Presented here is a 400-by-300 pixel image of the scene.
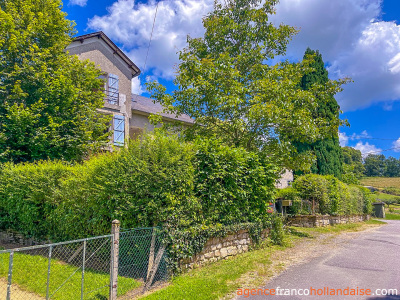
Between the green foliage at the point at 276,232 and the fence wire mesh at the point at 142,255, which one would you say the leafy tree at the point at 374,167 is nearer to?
the green foliage at the point at 276,232

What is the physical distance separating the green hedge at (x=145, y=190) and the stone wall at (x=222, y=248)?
0.46 meters

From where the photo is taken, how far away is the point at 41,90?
1218 centimetres

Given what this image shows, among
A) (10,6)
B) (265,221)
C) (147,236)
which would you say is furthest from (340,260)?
(10,6)

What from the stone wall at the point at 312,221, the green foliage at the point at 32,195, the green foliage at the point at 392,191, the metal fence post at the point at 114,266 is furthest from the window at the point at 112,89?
the green foliage at the point at 392,191

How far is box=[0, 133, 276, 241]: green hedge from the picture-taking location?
6207mm

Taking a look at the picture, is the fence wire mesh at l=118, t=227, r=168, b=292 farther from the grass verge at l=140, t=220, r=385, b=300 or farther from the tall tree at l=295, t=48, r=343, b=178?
the tall tree at l=295, t=48, r=343, b=178

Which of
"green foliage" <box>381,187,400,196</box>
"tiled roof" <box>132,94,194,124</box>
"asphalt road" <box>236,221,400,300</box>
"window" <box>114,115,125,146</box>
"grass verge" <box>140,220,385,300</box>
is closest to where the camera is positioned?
"grass verge" <box>140,220,385,300</box>

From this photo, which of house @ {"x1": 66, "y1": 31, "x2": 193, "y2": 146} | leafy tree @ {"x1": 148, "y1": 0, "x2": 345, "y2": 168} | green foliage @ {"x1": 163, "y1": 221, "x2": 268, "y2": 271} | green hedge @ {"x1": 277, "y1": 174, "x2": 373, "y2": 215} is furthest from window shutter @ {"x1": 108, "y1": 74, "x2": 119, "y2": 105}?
green foliage @ {"x1": 163, "y1": 221, "x2": 268, "y2": 271}

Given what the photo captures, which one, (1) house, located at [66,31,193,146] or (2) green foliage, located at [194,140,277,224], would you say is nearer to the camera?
(2) green foliage, located at [194,140,277,224]

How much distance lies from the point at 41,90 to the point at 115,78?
21.5 feet

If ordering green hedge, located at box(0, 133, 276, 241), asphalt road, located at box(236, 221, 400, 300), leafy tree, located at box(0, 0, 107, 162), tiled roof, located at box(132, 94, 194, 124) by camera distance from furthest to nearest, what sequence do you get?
tiled roof, located at box(132, 94, 194, 124)
leafy tree, located at box(0, 0, 107, 162)
green hedge, located at box(0, 133, 276, 241)
asphalt road, located at box(236, 221, 400, 300)

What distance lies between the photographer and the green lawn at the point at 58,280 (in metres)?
5.04

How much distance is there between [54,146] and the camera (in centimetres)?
1235

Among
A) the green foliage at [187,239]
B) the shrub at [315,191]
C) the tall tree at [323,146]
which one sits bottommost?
the green foliage at [187,239]
